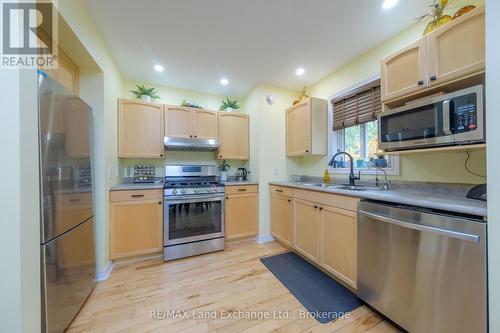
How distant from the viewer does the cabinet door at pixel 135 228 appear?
7.06 ft

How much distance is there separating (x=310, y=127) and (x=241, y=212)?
5.44ft

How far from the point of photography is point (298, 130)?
283cm

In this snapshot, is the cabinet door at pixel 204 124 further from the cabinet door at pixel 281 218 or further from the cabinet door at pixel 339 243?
the cabinet door at pixel 339 243

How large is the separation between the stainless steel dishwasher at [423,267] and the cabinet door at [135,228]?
2.29m

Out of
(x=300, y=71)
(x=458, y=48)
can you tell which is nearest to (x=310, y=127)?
(x=300, y=71)

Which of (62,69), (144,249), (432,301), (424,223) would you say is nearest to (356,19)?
(424,223)

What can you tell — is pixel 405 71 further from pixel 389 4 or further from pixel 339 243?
pixel 339 243

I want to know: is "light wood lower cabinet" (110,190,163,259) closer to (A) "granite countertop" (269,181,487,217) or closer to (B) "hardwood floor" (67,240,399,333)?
(B) "hardwood floor" (67,240,399,333)

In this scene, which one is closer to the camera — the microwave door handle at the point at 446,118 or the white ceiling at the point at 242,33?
the microwave door handle at the point at 446,118

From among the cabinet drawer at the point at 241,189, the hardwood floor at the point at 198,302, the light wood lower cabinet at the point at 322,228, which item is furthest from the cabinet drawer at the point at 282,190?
the hardwood floor at the point at 198,302

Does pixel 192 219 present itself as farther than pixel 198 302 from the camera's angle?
Yes

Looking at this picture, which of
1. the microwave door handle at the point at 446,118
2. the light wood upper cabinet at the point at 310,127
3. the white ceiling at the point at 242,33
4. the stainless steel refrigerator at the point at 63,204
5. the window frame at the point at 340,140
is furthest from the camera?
the light wood upper cabinet at the point at 310,127

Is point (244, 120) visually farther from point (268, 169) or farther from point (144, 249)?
point (144, 249)

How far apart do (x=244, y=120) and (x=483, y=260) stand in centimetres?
295
